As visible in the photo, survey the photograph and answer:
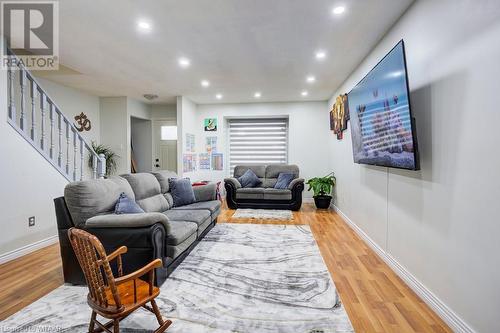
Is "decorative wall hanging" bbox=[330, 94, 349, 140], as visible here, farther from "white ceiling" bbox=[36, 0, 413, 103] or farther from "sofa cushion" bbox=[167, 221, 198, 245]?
"sofa cushion" bbox=[167, 221, 198, 245]

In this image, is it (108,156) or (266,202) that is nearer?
(266,202)

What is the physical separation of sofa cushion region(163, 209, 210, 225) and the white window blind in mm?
3833

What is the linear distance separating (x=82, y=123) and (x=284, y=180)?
474cm

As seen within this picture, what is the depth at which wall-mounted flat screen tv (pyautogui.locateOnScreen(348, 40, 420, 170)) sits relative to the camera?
209 centimetres

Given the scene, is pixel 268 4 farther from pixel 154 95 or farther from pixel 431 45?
pixel 154 95

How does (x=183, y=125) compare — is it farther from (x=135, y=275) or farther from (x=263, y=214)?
(x=135, y=275)

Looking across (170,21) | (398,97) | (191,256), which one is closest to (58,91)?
(170,21)

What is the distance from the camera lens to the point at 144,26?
2748 millimetres

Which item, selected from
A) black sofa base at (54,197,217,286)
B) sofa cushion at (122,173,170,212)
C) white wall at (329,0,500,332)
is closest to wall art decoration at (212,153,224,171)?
sofa cushion at (122,173,170,212)

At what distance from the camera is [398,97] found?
85.7 inches

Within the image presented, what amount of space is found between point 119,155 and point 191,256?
4.15 metres

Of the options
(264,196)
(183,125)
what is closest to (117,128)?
(183,125)

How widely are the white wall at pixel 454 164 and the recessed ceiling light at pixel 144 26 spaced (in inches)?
106

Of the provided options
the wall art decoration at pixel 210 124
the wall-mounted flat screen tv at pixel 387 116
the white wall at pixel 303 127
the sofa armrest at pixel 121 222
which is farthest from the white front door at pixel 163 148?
the wall-mounted flat screen tv at pixel 387 116
